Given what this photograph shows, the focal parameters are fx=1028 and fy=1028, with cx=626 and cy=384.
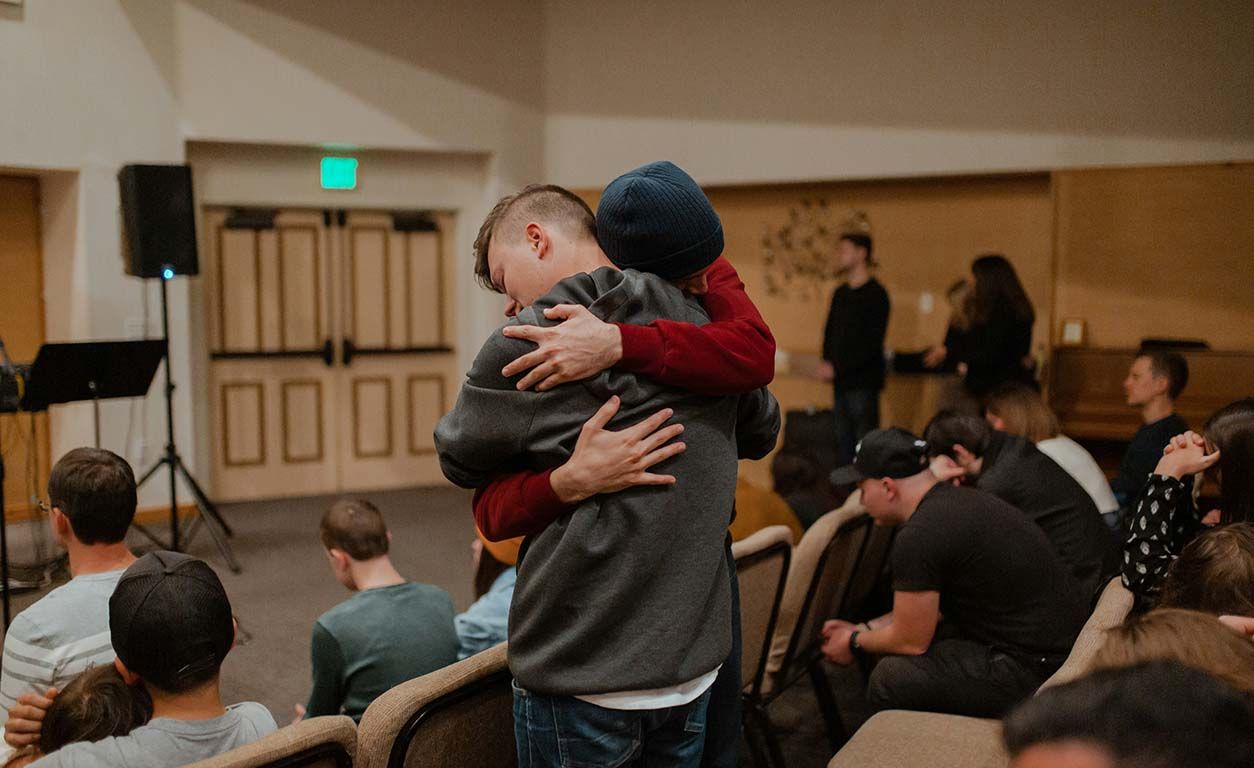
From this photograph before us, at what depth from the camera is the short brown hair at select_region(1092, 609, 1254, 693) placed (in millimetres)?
1196

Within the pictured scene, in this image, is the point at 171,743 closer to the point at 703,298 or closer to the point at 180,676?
the point at 180,676

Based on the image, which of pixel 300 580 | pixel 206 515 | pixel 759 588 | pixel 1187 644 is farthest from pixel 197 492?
pixel 1187 644

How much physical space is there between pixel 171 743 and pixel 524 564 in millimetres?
605

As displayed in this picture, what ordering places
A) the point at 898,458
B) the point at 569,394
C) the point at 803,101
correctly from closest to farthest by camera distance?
the point at 569,394 → the point at 898,458 → the point at 803,101

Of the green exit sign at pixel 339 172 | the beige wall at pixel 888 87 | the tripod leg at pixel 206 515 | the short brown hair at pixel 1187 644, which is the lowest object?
the tripod leg at pixel 206 515

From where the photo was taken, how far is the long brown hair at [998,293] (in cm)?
529

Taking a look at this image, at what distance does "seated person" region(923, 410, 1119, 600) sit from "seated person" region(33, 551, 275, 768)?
2.07 m

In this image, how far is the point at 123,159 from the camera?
5.84 meters

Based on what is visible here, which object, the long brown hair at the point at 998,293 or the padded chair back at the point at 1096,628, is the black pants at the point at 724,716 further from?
the long brown hair at the point at 998,293

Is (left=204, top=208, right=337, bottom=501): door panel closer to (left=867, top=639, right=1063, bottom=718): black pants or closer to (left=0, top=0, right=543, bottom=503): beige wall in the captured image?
(left=0, top=0, right=543, bottom=503): beige wall

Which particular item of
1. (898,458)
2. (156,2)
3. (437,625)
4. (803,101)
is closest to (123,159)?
(156,2)

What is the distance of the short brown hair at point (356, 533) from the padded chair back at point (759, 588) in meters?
0.87

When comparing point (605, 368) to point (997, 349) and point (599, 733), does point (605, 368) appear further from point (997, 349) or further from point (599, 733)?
point (997, 349)

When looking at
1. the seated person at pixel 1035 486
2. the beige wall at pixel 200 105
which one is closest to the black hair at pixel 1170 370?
the seated person at pixel 1035 486
